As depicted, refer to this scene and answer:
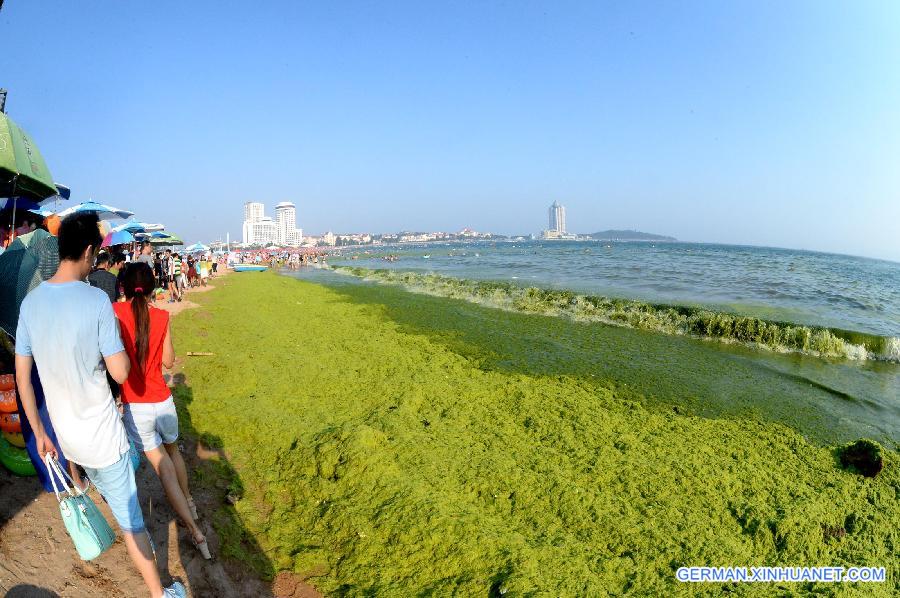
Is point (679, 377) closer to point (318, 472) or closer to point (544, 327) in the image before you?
point (544, 327)

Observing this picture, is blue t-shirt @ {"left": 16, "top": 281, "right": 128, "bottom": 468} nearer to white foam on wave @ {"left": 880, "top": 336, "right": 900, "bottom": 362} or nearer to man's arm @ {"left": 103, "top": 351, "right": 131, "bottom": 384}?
man's arm @ {"left": 103, "top": 351, "right": 131, "bottom": 384}

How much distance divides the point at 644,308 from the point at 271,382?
12.2 m

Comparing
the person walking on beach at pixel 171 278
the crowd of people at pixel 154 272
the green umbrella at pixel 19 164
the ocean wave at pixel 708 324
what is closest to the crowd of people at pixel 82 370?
the crowd of people at pixel 154 272

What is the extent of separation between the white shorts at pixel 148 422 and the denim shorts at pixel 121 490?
0.57 metres

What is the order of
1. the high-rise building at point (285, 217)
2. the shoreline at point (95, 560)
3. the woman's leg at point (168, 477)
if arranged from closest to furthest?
the shoreline at point (95, 560) < the woman's leg at point (168, 477) < the high-rise building at point (285, 217)

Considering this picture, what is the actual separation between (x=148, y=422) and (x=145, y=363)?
0.41 m

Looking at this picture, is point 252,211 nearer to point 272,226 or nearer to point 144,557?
point 272,226

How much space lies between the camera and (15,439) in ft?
10.6

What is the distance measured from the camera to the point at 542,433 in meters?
5.31

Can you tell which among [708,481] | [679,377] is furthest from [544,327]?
[708,481]

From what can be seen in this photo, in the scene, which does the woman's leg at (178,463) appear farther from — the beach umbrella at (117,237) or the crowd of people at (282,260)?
the crowd of people at (282,260)

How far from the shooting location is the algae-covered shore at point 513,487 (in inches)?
130

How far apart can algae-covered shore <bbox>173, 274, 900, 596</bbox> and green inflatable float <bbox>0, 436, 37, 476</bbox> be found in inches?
58.7

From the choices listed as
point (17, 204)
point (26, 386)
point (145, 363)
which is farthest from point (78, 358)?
point (17, 204)
